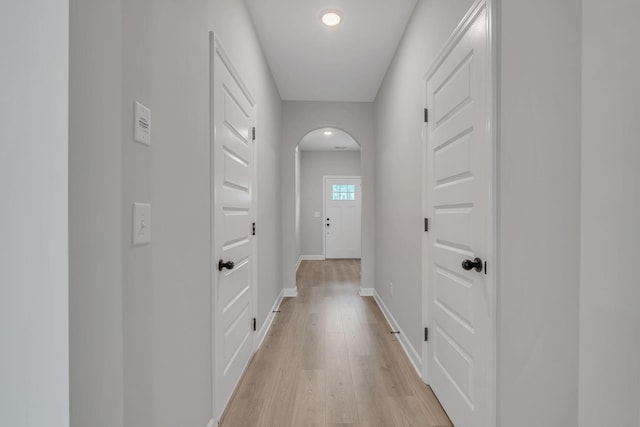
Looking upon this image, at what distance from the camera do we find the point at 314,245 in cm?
784

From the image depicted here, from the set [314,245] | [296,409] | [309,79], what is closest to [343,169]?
[314,245]

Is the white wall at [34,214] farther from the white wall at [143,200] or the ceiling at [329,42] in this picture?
the ceiling at [329,42]

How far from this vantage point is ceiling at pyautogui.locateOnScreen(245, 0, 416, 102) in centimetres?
236

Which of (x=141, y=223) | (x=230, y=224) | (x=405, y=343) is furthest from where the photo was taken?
(x=405, y=343)

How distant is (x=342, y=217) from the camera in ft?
25.7

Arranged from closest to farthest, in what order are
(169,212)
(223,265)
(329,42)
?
(169,212) < (223,265) < (329,42)

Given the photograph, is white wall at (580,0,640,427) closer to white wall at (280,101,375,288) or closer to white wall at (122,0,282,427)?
white wall at (122,0,282,427)

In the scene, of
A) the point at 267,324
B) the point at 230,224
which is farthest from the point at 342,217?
the point at 230,224

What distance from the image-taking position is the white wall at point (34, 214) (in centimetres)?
45

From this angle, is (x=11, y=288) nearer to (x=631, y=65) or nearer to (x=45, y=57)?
(x=45, y=57)

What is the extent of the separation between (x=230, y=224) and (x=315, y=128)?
2714 millimetres

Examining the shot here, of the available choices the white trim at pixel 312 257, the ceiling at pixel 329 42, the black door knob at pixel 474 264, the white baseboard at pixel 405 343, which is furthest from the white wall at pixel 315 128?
the white trim at pixel 312 257

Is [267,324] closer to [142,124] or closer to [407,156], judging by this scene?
[407,156]

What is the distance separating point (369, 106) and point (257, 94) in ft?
6.75
